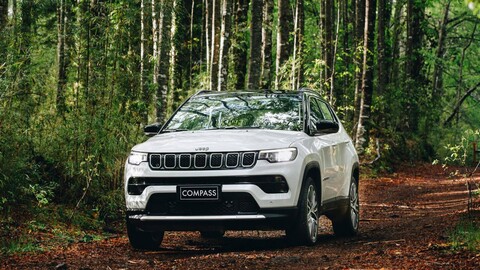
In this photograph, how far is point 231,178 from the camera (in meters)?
8.93

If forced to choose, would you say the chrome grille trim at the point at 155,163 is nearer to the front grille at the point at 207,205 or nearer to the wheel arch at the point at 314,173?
the front grille at the point at 207,205

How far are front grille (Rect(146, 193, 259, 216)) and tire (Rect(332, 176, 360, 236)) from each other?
9.12 feet

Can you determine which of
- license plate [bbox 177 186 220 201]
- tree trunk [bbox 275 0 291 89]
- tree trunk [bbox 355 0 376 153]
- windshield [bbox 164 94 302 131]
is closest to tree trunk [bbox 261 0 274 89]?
tree trunk [bbox 275 0 291 89]

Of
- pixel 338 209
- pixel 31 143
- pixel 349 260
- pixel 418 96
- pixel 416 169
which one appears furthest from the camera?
pixel 418 96

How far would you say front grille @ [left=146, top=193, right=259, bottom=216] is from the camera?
8969 millimetres

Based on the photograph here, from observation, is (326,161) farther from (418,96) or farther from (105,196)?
(418,96)

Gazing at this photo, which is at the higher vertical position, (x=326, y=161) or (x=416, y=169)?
(x=326, y=161)

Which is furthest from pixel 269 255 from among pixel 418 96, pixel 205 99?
pixel 418 96

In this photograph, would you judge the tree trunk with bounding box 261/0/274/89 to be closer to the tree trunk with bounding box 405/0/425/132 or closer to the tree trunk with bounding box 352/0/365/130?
the tree trunk with bounding box 352/0/365/130

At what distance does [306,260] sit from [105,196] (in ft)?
15.7

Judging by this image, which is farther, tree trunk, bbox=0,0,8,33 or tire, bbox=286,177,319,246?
tree trunk, bbox=0,0,8,33

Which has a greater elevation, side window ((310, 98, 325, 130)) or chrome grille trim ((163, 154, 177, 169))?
side window ((310, 98, 325, 130))

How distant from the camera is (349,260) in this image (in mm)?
8383

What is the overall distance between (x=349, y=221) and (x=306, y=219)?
7.73ft
